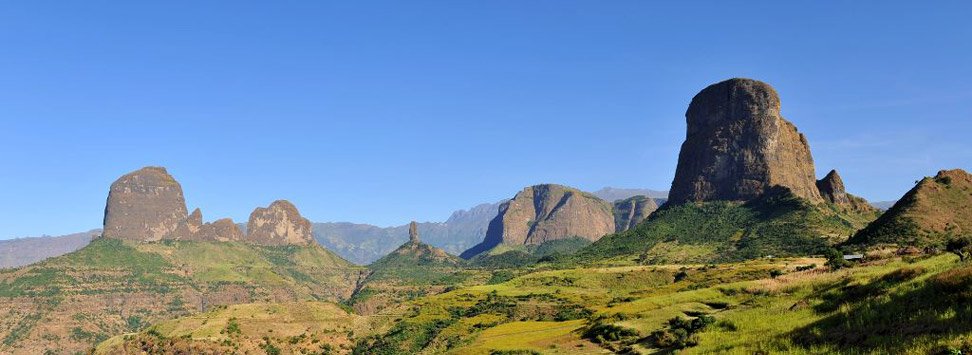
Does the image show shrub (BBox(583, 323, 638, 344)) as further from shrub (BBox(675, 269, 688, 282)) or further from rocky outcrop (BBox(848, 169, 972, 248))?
rocky outcrop (BBox(848, 169, 972, 248))

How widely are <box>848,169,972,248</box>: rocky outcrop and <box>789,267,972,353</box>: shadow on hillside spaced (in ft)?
390

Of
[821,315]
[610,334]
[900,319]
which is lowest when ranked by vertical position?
[610,334]

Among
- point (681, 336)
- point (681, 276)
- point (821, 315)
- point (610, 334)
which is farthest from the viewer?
point (681, 276)

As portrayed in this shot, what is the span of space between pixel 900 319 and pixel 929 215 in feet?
491

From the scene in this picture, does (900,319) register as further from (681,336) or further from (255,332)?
(255,332)

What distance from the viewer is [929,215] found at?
6053 inches

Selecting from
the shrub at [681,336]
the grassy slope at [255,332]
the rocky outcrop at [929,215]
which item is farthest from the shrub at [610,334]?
the rocky outcrop at [929,215]

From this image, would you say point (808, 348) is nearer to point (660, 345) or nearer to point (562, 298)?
point (660, 345)

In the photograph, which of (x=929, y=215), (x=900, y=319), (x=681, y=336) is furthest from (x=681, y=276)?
(x=900, y=319)

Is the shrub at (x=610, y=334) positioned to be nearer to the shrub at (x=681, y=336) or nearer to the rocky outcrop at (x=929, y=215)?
the shrub at (x=681, y=336)

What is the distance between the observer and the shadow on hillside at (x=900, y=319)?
24.9 meters

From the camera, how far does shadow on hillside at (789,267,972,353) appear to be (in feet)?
81.7

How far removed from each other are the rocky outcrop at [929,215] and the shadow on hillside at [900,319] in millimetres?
118753

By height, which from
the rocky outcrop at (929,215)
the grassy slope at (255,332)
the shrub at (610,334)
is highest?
the rocky outcrop at (929,215)
